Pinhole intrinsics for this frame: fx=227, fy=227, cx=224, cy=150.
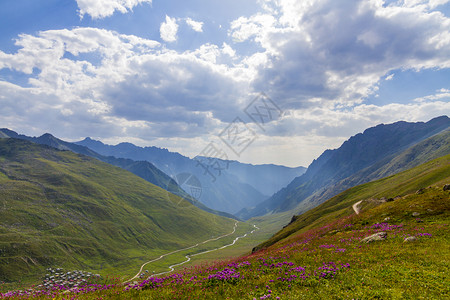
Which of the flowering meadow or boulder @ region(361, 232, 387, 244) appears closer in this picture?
the flowering meadow

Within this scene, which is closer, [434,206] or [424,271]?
[424,271]

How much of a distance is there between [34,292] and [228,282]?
1298 centimetres

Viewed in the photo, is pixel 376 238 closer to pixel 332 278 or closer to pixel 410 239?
pixel 410 239

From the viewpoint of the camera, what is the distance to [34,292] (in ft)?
49.4

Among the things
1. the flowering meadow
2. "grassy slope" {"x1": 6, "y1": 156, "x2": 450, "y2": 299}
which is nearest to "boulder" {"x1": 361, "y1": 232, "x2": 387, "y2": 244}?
"grassy slope" {"x1": 6, "y1": 156, "x2": 450, "y2": 299}

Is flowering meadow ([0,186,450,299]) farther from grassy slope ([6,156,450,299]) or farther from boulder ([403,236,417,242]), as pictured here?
boulder ([403,236,417,242])

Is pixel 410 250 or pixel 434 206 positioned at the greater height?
pixel 410 250

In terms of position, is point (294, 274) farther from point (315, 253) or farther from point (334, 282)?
point (315, 253)

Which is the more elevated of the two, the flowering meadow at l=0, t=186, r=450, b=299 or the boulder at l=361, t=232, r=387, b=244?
the flowering meadow at l=0, t=186, r=450, b=299

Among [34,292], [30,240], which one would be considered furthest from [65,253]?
[34,292]

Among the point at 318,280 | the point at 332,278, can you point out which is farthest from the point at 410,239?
the point at 318,280

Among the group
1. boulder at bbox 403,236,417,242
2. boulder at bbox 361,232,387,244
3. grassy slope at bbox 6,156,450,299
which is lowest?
boulder at bbox 403,236,417,242

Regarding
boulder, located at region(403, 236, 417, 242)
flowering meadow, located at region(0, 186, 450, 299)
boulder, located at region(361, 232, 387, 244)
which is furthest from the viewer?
boulder, located at region(361, 232, 387, 244)

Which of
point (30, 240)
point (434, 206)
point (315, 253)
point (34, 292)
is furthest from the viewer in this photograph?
point (30, 240)
